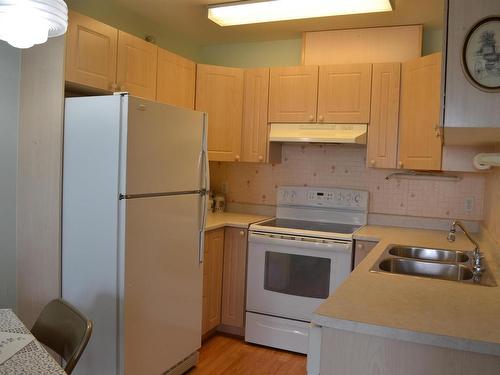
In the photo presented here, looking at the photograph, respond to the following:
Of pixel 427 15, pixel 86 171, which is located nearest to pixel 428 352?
pixel 86 171

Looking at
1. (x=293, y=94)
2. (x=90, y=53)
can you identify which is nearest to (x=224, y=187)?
(x=293, y=94)

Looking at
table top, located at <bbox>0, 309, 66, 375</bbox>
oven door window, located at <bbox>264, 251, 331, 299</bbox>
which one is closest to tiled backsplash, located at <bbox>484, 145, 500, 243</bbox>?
oven door window, located at <bbox>264, 251, 331, 299</bbox>

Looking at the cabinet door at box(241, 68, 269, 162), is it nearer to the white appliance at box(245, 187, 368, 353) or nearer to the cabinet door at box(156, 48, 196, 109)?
the cabinet door at box(156, 48, 196, 109)

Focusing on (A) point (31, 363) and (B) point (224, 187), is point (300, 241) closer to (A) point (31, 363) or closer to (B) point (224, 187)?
(B) point (224, 187)

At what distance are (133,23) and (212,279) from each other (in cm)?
203

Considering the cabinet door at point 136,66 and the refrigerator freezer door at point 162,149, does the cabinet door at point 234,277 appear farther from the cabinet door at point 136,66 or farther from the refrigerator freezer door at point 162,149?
the cabinet door at point 136,66

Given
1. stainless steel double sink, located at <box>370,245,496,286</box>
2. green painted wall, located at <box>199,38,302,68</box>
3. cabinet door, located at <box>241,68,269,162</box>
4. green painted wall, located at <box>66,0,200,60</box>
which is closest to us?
stainless steel double sink, located at <box>370,245,496,286</box>

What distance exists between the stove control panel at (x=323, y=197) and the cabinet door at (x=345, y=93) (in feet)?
2.05

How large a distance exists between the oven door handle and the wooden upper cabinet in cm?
14

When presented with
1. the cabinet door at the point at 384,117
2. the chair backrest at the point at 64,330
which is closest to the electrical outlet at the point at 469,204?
the cabinet door at the point at 384,117

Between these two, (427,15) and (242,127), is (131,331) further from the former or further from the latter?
(427,15)

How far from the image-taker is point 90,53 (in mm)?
2600

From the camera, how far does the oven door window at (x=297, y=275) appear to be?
321cm

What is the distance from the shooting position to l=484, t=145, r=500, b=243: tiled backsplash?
258 centimetres
